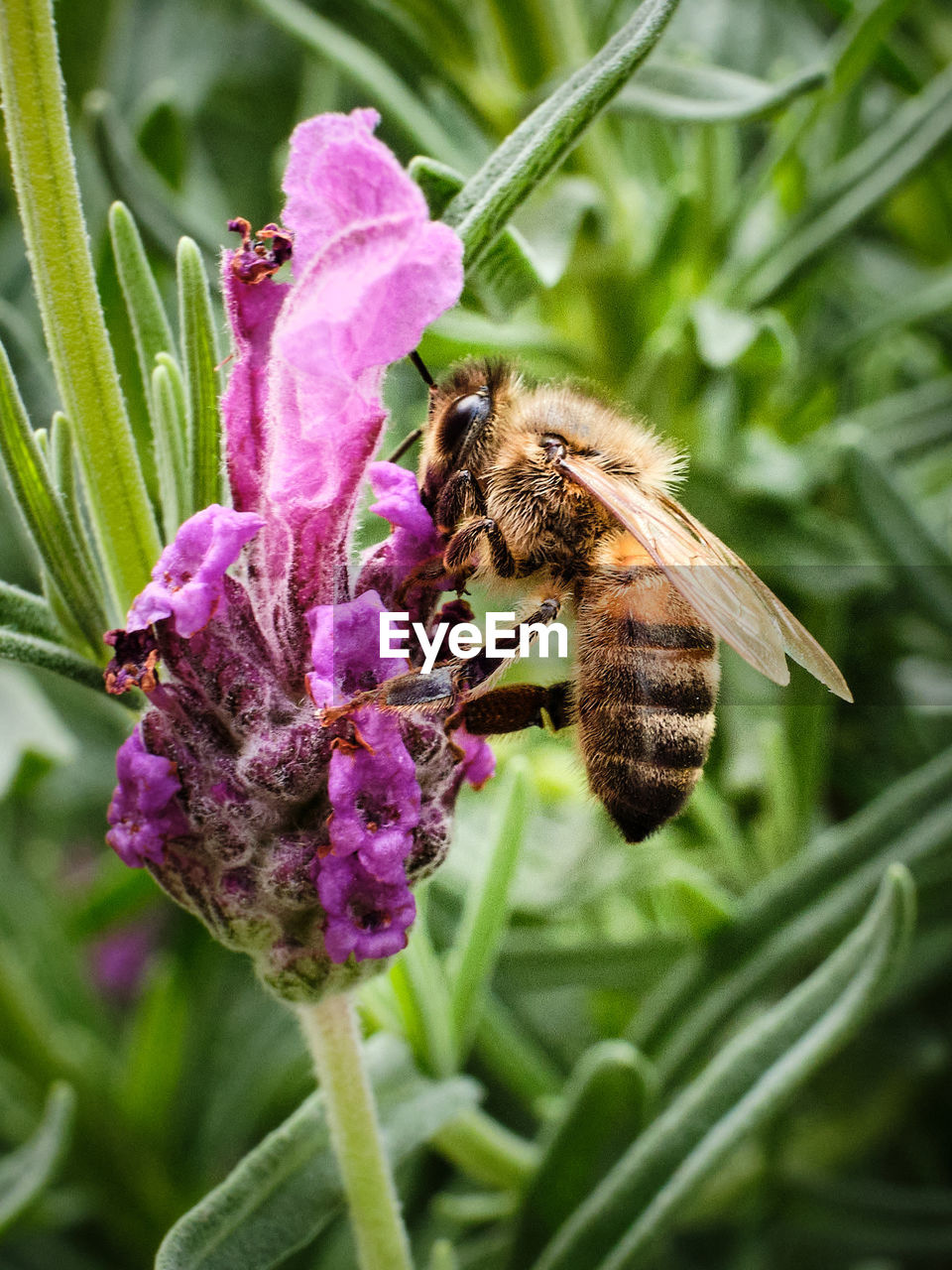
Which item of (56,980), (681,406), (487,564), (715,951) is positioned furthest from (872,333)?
(56,980)

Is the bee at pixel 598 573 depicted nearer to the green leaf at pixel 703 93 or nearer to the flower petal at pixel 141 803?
the flower petal at pixel 141 803

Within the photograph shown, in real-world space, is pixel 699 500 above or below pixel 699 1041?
above

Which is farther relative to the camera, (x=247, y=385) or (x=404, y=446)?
(x=404, y=446)

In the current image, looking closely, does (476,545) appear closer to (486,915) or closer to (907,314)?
(486,915)

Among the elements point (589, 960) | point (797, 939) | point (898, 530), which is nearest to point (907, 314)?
point (898, 530)

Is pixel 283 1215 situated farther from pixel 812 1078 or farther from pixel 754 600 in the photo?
pixel 812 1078

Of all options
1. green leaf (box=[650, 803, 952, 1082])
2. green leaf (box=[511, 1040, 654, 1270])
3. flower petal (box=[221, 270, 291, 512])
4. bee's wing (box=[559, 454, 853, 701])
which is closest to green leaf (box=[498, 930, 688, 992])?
green leaf (box=[650, 803, 952, 1082])

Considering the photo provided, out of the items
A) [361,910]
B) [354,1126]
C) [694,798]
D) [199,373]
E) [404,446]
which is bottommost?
[694,798]

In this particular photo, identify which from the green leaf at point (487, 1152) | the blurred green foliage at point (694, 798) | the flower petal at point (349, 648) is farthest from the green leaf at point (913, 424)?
the flower petal at point (349, 648)
